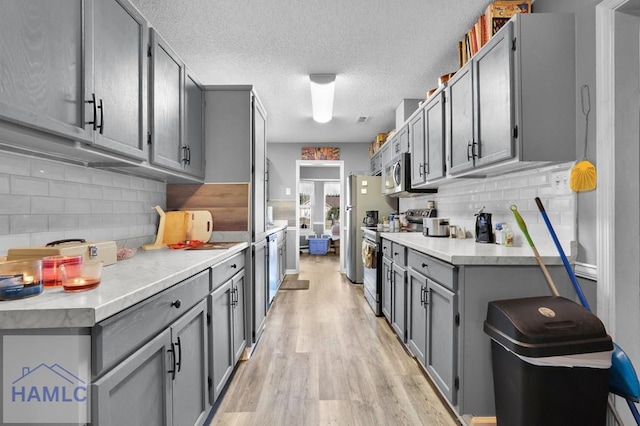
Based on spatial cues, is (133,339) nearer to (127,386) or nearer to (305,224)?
(127,386)

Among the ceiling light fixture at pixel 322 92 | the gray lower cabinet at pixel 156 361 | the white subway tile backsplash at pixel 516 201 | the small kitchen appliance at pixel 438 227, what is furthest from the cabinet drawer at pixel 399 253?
the ceiling light fixture at pixel 322 92

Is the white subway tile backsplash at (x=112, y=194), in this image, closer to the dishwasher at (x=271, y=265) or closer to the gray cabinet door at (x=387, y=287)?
the dishwasher at (x=271, y=265)

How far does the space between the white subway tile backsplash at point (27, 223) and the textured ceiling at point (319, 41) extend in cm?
162

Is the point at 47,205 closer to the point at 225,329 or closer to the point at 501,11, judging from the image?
the point at 225,329

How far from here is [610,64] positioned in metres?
1.44

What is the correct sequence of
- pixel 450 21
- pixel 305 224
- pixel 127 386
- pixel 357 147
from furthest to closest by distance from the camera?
pixel 305 224 < pixel 357 147 < pixel 450 21 < pixel 127 386

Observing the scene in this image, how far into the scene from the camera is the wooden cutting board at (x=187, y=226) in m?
2.26

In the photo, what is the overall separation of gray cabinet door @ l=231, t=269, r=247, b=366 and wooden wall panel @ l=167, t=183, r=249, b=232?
1.45 feet

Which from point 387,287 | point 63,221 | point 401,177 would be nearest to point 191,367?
point 63,221

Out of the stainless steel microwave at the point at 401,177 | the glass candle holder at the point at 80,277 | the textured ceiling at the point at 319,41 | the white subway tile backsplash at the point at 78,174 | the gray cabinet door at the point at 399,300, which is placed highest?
the textured ceiling at the point at 319,41

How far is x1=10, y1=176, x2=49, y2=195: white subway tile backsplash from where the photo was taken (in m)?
1.25

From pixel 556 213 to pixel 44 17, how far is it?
2.53 metres

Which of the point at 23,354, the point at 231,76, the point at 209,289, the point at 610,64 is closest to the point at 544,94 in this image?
the point at 610,64

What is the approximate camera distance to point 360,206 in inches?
187
